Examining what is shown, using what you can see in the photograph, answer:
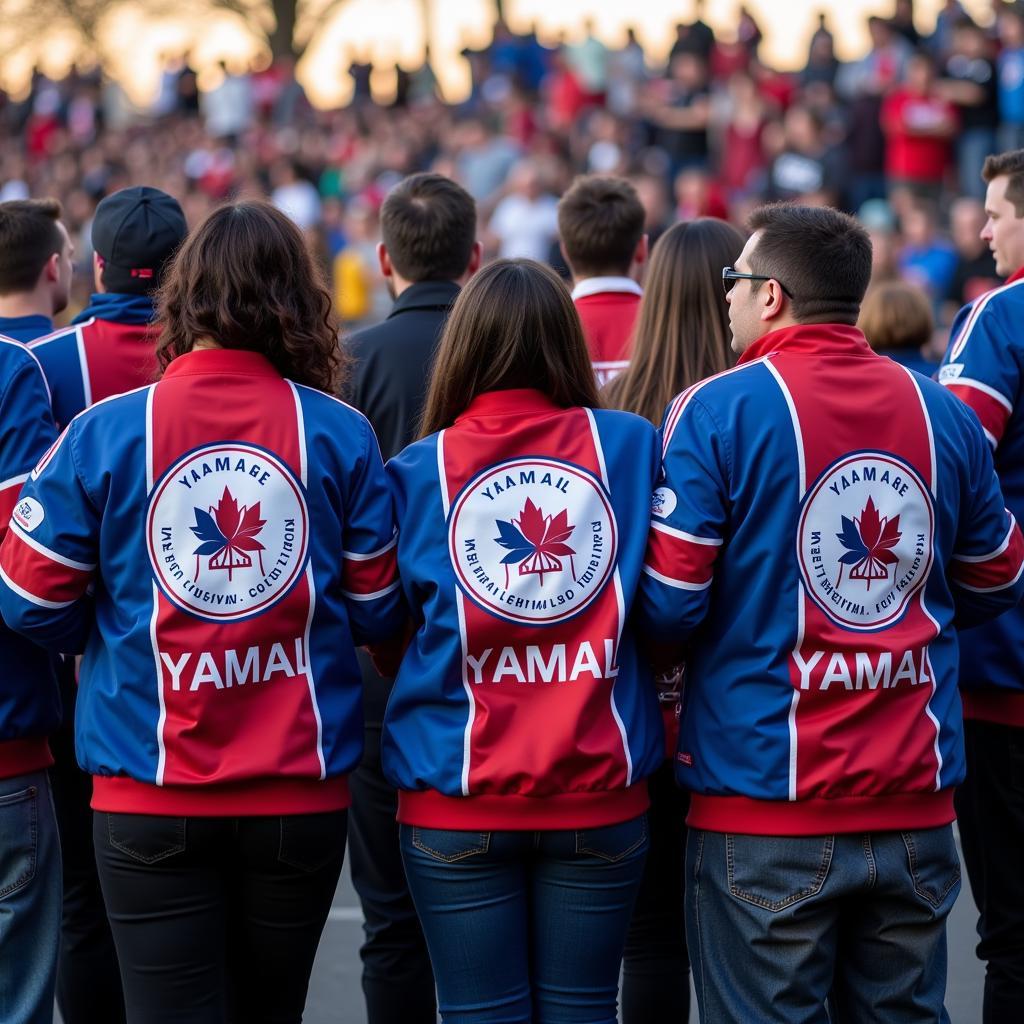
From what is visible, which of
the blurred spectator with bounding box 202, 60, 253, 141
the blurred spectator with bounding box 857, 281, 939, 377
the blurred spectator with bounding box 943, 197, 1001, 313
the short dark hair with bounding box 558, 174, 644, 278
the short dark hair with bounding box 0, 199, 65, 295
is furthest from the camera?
the blurred spectator with bounding box 202, 60, 253, 141

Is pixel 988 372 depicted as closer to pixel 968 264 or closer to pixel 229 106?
pixel 968 264

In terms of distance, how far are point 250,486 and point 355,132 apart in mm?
19142

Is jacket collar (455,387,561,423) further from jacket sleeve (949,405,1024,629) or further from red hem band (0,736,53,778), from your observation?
red hem band (0,736,53,778)

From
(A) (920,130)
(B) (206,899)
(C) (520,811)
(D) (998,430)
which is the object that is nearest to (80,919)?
(B) (206,899)

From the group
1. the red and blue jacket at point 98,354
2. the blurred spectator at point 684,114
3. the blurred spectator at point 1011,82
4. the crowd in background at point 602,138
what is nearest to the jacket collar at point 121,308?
the red and blue jacket at point 98,354

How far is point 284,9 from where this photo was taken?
107 ft

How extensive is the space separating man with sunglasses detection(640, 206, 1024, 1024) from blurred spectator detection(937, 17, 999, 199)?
1100 cm

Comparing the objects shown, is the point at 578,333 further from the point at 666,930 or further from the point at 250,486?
the point at 666,930

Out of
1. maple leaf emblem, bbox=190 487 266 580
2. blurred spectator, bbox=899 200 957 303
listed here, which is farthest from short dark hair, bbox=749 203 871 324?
blurred spectator, bbox=899 200 957 303

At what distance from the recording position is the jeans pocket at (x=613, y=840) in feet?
9.92

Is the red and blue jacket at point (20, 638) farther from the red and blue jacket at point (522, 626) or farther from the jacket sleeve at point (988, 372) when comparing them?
the jacket sleeve at point (988, 372)

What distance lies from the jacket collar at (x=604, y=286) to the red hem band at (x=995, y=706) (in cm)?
154

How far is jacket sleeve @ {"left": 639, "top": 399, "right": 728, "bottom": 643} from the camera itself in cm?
303

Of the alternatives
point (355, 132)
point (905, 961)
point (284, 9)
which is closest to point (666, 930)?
point (905, 961)
